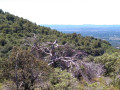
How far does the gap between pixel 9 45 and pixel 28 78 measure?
520 inches

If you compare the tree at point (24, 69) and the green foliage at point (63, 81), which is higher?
the tree at point (24, 69)

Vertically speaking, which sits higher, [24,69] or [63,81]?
[24,69]

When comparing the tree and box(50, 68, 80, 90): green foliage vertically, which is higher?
the tree

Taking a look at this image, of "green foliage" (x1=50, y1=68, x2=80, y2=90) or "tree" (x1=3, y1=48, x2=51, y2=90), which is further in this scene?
"tree" (x1=3, y1=48, x2=51, y2=90)

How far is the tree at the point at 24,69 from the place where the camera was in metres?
4.80

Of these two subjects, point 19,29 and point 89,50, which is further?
point 19,29

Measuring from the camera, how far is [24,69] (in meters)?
4.86

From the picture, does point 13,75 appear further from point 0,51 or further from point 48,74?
point 0,51

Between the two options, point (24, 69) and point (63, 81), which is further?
point (24, 69)

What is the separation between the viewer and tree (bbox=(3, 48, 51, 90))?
4.80 meters

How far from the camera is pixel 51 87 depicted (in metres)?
4.96

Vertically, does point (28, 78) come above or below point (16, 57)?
below

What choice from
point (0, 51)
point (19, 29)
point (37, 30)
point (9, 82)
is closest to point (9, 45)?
point (0, 51)

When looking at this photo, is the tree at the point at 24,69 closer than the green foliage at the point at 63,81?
No
